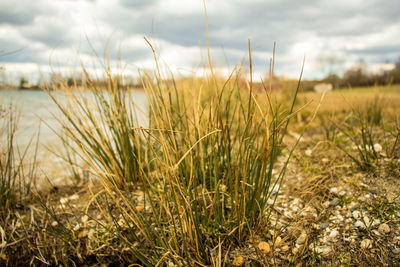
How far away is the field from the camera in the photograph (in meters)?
1.02

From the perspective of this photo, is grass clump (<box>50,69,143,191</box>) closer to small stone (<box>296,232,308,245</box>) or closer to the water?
the water

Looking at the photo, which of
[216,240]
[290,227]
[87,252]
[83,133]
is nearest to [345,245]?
[290,227]

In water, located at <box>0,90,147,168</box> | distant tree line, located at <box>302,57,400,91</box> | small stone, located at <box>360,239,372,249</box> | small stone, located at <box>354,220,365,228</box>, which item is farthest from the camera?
distant tree line, located at <box>302,57,400,91</box>

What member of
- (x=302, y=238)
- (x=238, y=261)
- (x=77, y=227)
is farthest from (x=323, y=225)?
(x=77, y=227)

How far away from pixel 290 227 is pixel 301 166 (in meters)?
0.77

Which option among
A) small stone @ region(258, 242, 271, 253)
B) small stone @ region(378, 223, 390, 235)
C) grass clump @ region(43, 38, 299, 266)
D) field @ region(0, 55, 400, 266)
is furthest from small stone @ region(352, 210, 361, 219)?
small stone @ region(258, 242, 271, 253)

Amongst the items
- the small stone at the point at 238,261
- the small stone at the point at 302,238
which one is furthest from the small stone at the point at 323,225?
the small stone at the point at 238,261

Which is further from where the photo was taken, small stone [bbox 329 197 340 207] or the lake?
the lake

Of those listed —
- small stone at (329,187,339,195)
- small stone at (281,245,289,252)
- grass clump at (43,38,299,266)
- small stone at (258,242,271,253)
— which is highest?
grass clump at (43,38,299,266)

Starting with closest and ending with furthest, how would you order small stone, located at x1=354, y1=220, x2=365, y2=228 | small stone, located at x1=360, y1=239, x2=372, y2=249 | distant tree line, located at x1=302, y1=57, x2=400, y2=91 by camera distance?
small stone, located at x1=360, y1=239, x2=372, y2=249 → small stone, located at x1=354, y1=220, x2=365, y2=228 → distant tree line, located at x1=302, y1=57, x2=400, y2=91

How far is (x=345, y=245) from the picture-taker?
1.15 metres

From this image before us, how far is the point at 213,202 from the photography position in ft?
3.38

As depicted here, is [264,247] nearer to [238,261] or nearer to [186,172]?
[238,261]

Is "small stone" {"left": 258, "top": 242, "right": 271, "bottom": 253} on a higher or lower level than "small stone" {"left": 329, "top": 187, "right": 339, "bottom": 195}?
lower
